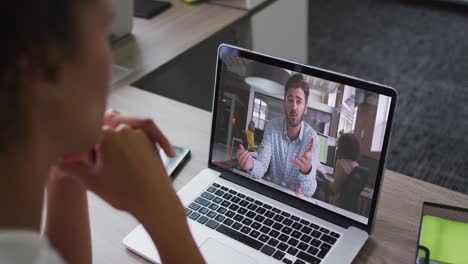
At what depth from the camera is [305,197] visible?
0.95m

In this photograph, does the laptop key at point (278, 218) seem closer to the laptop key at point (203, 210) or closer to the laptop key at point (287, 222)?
the laptop key at point (287, 222)

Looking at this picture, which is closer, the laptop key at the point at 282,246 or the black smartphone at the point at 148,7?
the laptop key at the point at 282,246

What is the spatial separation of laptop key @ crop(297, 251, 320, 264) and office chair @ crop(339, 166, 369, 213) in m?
0.12

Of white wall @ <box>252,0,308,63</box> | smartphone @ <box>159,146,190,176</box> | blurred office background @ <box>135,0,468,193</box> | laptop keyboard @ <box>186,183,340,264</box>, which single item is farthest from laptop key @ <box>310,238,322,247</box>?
white wall @ <box>252,0,308,63</box>

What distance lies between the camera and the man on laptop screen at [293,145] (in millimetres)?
927

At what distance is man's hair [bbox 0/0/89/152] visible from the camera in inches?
16.4

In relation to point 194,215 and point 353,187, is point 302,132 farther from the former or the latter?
point 194,215

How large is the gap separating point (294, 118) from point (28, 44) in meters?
0.58

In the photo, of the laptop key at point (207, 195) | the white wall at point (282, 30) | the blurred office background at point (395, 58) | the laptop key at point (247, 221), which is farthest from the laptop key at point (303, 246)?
the white wall at point (282, 30)

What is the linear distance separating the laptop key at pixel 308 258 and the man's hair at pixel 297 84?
0.27 meters

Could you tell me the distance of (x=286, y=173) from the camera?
961 millimetres

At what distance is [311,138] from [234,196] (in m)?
0.19

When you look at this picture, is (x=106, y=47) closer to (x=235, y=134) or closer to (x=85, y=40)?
(x=85, y=40)

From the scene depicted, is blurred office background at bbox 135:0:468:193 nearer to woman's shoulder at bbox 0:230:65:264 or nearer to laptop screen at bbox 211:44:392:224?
laptop screen at bbox 211:44:392:224
